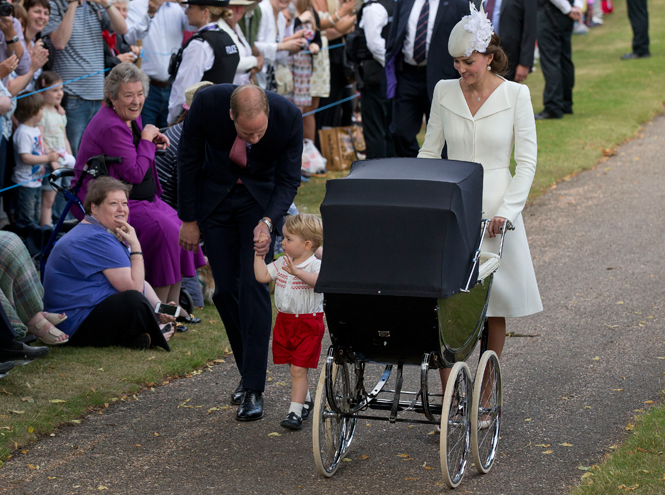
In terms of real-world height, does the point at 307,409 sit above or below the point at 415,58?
below

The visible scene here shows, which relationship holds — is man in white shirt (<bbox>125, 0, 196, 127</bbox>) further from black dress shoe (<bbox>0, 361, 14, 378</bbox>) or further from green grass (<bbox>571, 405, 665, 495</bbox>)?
green grass (<bbox>571, 405, 665, 495</bbox>)

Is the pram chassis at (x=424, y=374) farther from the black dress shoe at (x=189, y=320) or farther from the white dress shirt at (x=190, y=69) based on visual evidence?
the white dress shirt at (x=190, y=69)

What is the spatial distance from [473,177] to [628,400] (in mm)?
1892

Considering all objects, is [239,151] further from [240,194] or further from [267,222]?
[267,222]

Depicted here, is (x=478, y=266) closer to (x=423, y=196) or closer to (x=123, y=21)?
(x=423, y=196)

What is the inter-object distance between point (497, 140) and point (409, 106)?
4.16 m

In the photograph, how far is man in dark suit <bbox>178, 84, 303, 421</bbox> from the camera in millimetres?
5137

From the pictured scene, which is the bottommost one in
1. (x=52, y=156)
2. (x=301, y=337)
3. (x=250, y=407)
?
(x=250, y=407)

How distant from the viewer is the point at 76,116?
916 centimetres

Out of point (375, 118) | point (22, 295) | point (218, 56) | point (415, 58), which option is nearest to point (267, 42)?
point (375, 118)

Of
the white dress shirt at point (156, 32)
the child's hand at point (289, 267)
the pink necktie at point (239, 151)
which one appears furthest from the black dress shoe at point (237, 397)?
the white dress shirt at point (156, 32)

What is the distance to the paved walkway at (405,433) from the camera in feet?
14.6

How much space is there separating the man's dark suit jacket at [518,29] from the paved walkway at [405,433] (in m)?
3.77

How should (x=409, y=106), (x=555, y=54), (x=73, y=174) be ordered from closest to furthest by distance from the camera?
(x=73, y=174) → (x=409, y=106) → (x=555, y=54)
